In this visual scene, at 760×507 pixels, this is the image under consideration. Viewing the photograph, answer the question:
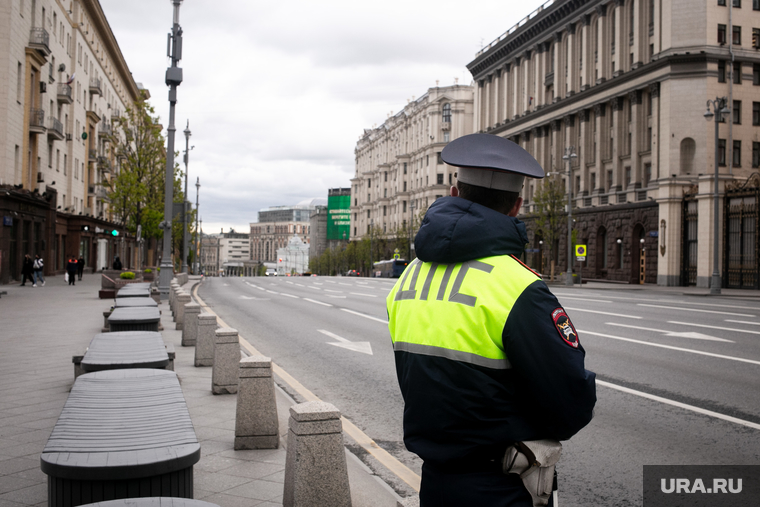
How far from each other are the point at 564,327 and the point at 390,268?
72746 mm

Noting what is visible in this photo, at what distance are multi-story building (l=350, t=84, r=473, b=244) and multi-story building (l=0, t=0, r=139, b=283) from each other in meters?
36.0

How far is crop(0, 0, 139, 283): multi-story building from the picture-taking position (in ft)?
108

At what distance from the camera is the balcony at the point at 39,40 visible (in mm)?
36000

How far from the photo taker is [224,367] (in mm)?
8062

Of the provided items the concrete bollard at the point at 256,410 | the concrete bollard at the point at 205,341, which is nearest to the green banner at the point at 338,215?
the concrete bollard at the point at 205,341

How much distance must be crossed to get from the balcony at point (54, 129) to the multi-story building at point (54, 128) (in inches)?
2.8

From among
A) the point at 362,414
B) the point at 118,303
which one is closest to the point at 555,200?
the point at 118,303

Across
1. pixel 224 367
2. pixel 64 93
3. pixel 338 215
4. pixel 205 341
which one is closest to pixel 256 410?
pixel 224 367

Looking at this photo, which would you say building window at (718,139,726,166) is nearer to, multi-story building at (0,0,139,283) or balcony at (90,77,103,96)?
multi-story building at (0,0,139,283)

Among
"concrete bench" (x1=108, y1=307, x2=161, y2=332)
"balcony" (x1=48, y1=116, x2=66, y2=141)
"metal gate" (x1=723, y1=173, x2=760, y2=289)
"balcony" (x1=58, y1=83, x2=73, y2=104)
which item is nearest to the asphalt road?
"concrete bench" (x1=108, y1=307, x2=161, y2=332)

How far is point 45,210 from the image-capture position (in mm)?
38281

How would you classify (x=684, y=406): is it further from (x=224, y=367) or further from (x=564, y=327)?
(x=564, y=327)

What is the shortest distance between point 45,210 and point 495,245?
41.3 meters

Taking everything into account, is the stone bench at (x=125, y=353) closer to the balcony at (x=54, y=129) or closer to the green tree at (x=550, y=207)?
the balcony at (x=54, y=129)
